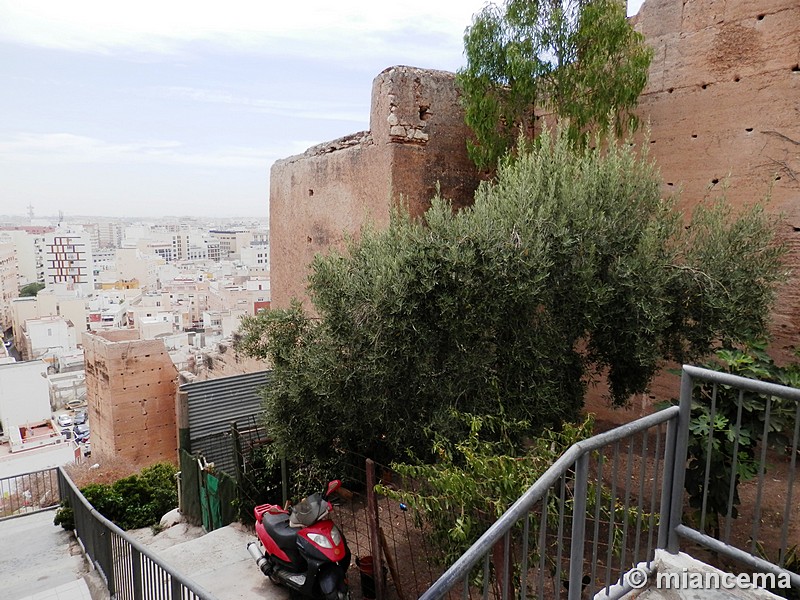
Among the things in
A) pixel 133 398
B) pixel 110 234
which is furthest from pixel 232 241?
pixel 133 398

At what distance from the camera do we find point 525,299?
17.9ft

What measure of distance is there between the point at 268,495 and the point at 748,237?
22.8 ft

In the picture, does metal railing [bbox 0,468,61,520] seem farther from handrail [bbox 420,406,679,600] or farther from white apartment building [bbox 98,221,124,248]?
white apartment building [bbox 98,221,124,248]

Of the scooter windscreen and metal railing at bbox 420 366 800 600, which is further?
the scooter windscreen

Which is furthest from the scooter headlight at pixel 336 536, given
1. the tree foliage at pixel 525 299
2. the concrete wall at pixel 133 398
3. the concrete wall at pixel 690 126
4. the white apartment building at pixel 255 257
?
the white apartment building at pixel 255 257

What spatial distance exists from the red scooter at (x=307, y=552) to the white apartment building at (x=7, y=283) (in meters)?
86.6

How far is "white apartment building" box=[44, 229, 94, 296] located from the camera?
11206 cm

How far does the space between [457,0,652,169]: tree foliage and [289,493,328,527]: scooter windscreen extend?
18.0ft

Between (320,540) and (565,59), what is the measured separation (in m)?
6.56

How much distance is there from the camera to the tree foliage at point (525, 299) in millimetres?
5453

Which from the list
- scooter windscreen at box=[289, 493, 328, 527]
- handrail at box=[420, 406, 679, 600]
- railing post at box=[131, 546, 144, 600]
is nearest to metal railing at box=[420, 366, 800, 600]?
handrail at box=[420, 406, 679, 600]

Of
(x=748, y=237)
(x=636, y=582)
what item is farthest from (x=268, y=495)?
(x=748, y=237)

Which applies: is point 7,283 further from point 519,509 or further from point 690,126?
point 519,509

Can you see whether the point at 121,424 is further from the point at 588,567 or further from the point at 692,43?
the point at 692,43
